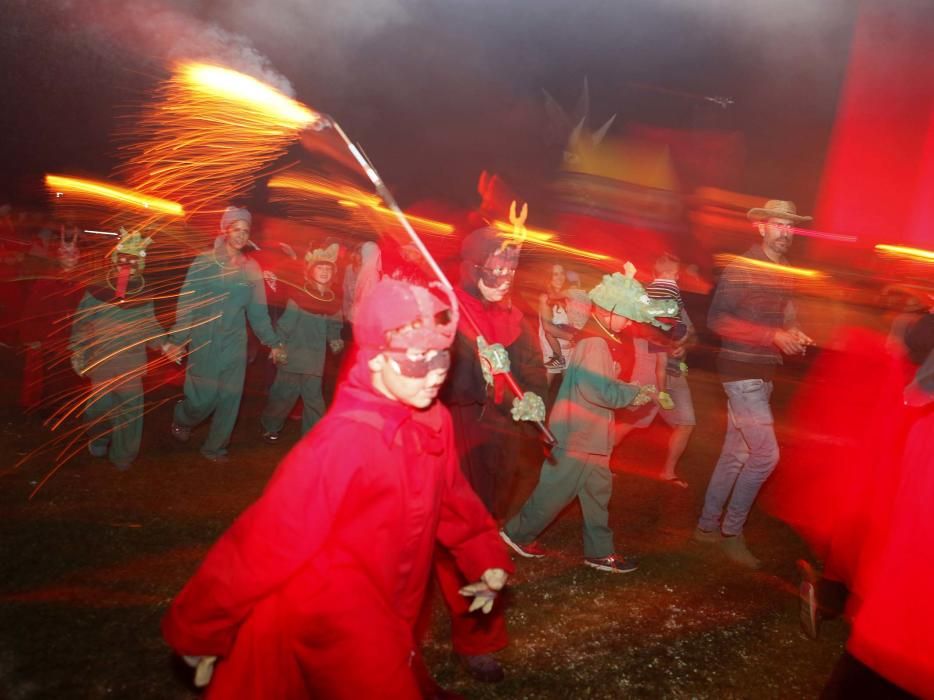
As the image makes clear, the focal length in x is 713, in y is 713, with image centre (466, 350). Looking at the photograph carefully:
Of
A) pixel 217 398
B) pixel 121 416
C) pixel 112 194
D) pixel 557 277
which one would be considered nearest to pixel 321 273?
pixel 217 398

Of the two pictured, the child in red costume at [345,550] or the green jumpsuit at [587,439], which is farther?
the green jumpsuit at [587,439]

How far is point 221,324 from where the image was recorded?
6.26 m

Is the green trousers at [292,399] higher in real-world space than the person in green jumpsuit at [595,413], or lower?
lower

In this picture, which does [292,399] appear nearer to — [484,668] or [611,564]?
[611,564]

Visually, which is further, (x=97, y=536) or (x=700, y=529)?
(x=700, y=529)

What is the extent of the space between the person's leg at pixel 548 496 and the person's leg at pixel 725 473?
1228mm

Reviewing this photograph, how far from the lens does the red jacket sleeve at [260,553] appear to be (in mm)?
2146

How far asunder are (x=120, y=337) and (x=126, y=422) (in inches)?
30.1

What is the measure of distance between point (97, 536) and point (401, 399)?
351 cm

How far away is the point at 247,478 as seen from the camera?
629 centimetres

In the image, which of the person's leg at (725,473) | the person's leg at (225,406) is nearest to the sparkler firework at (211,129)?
the person's leg at (225,406)

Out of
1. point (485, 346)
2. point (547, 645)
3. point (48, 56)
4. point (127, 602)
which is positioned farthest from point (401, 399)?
point (48, 56)

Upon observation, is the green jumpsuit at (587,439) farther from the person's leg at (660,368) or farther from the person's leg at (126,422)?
the person's leg at (126,422)

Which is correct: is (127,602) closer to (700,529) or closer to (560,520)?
(560,520)
